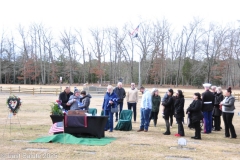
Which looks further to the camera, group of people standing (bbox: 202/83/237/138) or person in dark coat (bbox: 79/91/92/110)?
person in dark coat (bbox: 79/91/92/110)

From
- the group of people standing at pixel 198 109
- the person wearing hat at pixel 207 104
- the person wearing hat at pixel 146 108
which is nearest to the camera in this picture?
the group of people standing at pixel 198 109

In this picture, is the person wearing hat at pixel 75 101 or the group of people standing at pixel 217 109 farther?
the person wearing hat at pixel 75 101

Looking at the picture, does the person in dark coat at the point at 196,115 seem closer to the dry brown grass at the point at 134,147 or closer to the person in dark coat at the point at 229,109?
the dry brown grass at the point at 134,147

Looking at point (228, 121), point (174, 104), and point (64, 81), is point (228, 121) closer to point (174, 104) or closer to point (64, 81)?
point (174, 104)

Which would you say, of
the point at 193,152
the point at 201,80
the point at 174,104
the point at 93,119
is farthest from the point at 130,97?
the point at 201,80

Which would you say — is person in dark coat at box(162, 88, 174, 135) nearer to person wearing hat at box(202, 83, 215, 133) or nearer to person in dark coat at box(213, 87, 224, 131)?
person wearing hat at box(202, 83, 215, 133)

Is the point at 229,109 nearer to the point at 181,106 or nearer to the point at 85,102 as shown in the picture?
the point at 181,106

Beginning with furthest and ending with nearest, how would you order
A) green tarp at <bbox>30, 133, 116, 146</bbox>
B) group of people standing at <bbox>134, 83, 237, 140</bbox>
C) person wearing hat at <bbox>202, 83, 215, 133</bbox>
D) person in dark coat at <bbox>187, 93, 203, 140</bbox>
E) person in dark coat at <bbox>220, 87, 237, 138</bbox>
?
person wearing hat at <bbox>202, 83, 215, 133</bbox> → person in dark coat at <bbox>220, 87, 237, 138</bbox> → group of people standing at <bbox>134, 83, 237, 140</bbox> → person in dark coat at <bbox>187, 93, 203, 140</bbox> → green tarp at <bbox>30, 133, 116, 146</bbox>

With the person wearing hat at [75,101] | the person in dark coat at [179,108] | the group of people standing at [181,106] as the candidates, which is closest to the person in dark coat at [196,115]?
the group of people standing at [181,106]

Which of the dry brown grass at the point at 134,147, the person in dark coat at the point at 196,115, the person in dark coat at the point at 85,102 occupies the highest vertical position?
the person in dark coat at the point at 85,102

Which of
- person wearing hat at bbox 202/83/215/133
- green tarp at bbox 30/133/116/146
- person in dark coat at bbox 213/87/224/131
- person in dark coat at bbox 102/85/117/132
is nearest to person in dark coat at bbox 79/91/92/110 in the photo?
person in dark coat at bbox 102/85/117/132

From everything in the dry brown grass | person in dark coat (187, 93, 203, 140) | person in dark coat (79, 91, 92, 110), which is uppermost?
person in dark coat (79, 91, 92, 110)

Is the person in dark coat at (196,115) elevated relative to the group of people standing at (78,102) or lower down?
lower down

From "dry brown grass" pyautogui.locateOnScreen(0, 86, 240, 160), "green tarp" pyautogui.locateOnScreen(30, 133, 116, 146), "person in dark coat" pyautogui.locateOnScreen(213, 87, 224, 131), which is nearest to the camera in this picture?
"dry brown grass" pyautogui.locateOnScreen(0, 86, 240, 160)
